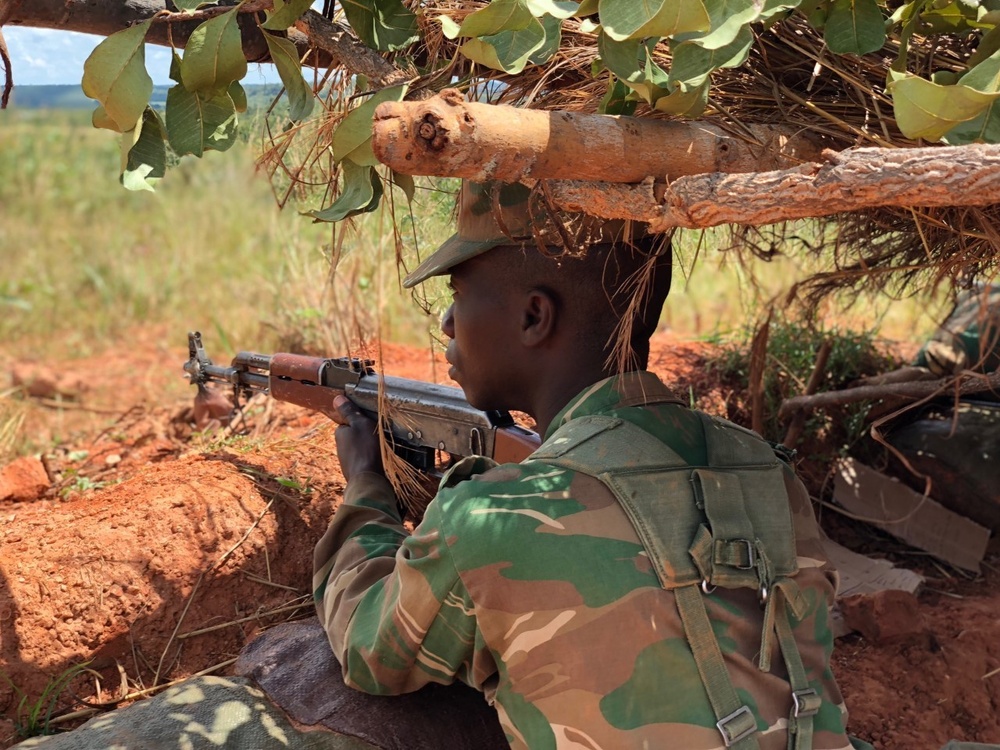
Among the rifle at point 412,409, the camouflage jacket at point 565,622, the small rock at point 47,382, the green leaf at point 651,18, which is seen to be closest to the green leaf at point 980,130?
the green leaf at point 651,18

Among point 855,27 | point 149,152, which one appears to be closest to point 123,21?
point 149,152

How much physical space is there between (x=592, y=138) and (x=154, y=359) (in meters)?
→ 6.22

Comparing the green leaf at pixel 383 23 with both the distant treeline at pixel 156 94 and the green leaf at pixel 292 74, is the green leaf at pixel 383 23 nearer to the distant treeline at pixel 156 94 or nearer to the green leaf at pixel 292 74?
the green leaf at pixel 292 74

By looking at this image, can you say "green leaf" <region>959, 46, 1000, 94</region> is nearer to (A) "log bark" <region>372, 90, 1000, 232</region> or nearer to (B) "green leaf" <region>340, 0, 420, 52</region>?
(A) "log bark" <region>372, 90, 1000, 232</region>

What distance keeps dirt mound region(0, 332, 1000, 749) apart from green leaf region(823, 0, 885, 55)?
1463 millimetres

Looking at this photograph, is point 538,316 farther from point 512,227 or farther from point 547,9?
point 547,9

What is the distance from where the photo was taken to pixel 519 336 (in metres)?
2.08

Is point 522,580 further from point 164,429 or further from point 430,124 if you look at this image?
point 164,429

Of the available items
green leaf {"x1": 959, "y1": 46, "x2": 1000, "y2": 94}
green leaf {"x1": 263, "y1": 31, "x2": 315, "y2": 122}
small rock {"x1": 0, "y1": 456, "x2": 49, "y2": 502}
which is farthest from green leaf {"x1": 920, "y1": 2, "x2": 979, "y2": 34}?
small rock {"x1": 0, "y1": 456, "x2": 49, "y2": 502}

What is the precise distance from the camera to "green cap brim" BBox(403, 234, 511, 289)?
2.08 metres

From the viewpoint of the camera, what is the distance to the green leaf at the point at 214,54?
1740mm

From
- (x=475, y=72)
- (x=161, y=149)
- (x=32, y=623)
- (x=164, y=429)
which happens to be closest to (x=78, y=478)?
(x=164, y=429)

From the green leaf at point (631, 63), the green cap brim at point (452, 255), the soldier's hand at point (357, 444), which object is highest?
the green leaf at point (631, 63)

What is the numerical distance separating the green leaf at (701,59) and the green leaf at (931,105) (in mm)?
220
